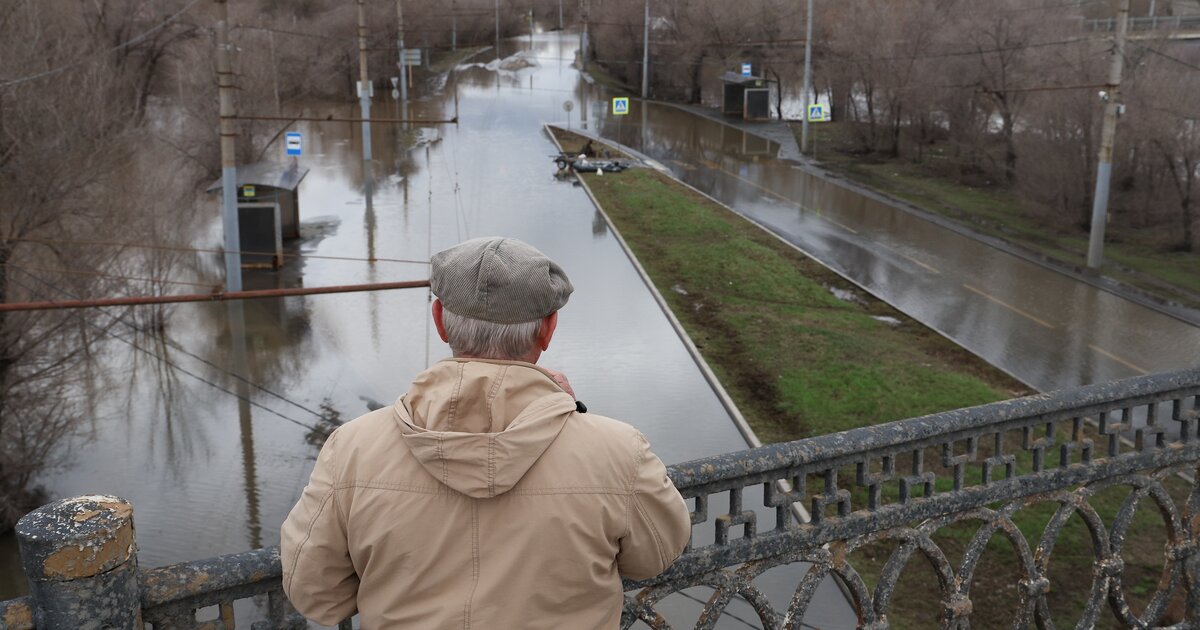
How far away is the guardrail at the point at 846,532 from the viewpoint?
7.35 ft

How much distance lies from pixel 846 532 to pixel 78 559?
2225mm

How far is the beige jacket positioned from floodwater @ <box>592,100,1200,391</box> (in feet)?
58.1

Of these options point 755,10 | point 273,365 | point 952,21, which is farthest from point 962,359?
point 755,10

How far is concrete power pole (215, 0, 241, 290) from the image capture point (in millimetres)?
19359

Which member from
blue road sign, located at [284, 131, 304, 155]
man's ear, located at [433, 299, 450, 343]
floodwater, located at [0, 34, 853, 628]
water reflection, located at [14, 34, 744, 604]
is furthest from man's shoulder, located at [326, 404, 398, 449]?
blue road sign, located at [284, 131, 304, 155]

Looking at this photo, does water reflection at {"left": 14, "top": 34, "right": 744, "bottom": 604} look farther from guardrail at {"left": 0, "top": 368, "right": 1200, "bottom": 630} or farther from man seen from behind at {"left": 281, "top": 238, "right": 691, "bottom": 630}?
man seen from behind at {"left": 281, "top": 238, "right": 691, "bottom": 630}

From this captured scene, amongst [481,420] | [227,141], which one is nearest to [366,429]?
[481,420]

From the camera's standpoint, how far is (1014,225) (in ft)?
107

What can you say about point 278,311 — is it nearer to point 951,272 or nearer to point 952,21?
point 951,272

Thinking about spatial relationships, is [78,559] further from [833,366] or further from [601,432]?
[833,366]

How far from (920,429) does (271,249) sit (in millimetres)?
24148

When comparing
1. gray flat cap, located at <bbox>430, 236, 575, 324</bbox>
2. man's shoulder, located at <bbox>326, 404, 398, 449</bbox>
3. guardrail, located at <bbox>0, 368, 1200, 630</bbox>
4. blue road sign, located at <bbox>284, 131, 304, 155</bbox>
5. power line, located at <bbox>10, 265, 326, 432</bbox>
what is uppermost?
gray flat cap, located at <bbox>430, 236, 575, 324</bbox>

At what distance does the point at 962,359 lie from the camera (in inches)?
779

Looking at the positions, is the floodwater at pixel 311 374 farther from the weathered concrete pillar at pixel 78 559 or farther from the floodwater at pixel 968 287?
the weathered concrete pillar at pixel 78 559
